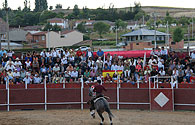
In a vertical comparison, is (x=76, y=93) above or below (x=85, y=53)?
below

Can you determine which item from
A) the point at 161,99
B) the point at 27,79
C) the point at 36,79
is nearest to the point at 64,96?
the point at 36,79

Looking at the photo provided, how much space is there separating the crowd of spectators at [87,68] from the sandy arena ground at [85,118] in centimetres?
227

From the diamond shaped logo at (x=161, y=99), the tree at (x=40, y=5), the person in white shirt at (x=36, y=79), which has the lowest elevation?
the diamond shaped logo at (x=161, y=99)

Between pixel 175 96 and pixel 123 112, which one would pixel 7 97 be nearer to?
pixel 123 112

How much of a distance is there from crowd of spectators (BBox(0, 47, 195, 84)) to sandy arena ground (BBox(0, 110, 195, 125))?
2269 mm

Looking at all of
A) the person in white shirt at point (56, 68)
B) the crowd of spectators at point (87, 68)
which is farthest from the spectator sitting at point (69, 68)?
the person in white shirt at point (56, 68)

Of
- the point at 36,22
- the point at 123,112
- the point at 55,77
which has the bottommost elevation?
the point at 123,112

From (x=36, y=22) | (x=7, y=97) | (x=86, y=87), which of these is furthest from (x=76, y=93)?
(x=36, y=22)

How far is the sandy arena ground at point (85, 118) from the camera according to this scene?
15656 mm

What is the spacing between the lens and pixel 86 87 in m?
19.7

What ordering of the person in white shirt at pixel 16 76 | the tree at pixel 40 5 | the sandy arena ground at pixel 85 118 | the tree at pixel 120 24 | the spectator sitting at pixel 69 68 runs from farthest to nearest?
the tree at pixel 40 5 < the tree at pixel 120 24 < the spectator sitting at pixel 69 68 < the person in white shirt at pixel 16 76 < the sandy arena ground at pixel 85 118

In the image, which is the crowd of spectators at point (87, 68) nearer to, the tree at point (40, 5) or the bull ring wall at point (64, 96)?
the bull ring wall at point (64, 96)

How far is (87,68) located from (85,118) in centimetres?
636

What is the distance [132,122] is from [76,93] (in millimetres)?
4889
